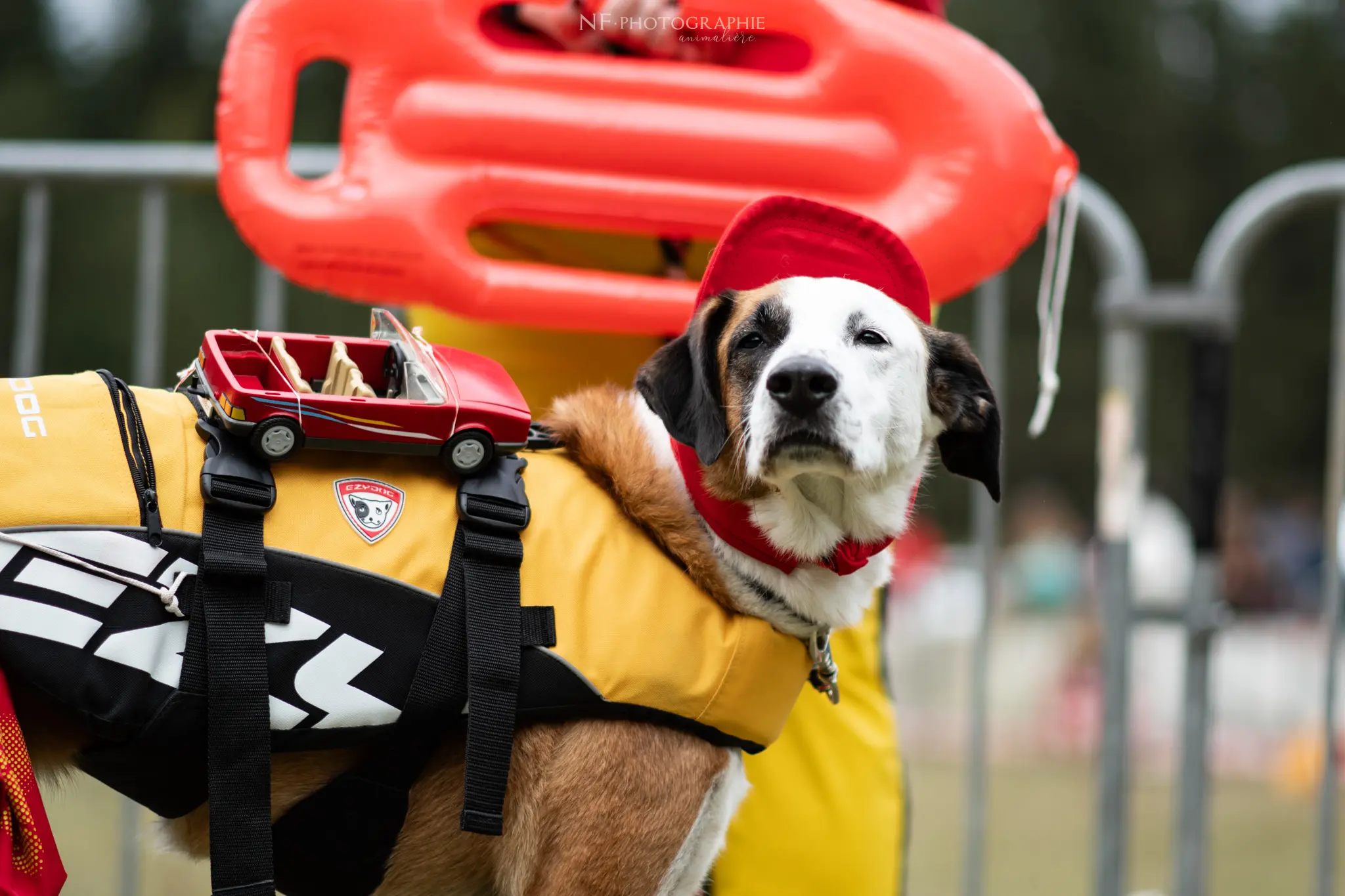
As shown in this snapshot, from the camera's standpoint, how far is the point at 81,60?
16.0 m

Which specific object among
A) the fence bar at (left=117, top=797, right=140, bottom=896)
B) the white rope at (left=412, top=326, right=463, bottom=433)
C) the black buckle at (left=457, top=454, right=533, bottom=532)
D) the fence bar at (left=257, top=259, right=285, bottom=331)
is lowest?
the fence bar at (left=117, top=797, right=140, bottom=896)

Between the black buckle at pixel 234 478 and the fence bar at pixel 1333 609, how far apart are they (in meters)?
2.39

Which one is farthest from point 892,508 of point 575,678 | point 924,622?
point 924,622

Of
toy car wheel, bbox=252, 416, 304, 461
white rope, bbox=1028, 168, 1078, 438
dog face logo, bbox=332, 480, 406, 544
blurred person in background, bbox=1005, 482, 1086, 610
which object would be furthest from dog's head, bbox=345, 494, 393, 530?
blurred person in background, bbox=1005, 482, 1086, 610

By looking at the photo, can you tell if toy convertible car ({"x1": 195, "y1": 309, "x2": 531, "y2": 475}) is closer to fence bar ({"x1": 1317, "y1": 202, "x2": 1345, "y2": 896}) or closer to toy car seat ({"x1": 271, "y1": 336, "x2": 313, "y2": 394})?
toy car seat ({"x1": 271, "y1": 336, "x2": 313, "y2": 394})

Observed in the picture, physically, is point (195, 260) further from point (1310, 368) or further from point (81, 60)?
point (1310, 368)

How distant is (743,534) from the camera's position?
1937 mm

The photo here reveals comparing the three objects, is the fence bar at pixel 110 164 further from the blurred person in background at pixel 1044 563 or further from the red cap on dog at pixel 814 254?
the blurred person in background at pixel 1044 563

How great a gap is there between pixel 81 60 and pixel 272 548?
16797mm

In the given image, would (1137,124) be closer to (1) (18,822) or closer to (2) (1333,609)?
(2) (1333,609)

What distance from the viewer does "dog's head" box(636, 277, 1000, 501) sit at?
6.00 feet

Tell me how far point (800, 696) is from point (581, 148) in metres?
1.10

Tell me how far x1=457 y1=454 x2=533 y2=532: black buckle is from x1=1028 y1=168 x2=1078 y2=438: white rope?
111cm

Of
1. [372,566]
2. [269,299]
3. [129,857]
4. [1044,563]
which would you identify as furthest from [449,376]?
[1044,563]
